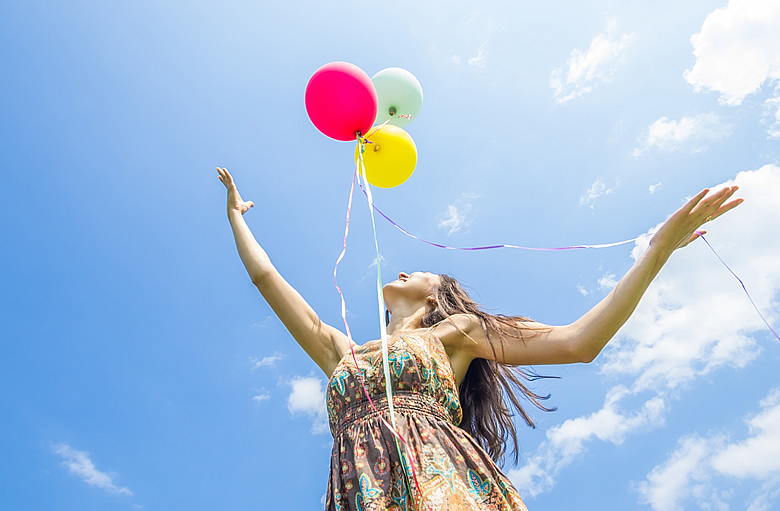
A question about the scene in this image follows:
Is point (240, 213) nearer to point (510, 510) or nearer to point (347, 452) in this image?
point (347, 452)

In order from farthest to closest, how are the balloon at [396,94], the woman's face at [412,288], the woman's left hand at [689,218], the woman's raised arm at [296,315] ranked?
the balloon at [396,94], the woman's face at [412,288], the woman's raised arm at [296,315], the woman's left hand at [689,218]

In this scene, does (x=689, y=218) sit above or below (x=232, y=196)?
below

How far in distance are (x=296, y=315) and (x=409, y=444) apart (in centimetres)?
99

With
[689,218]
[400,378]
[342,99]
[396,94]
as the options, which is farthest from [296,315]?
[689,218]

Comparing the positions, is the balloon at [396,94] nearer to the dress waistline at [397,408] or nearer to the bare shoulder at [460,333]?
the bare shoulder at [460,333]

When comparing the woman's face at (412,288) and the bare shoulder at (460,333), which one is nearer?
the bare shoulder at (460,333)

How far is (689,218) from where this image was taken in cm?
248

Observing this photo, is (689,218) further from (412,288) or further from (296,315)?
(296,315)

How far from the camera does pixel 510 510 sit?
7.80 ft

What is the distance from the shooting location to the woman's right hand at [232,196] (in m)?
3.50

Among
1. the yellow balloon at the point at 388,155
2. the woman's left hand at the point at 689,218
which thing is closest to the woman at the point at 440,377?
the woman's left hand at the point at 689,218

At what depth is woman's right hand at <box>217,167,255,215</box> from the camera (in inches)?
138

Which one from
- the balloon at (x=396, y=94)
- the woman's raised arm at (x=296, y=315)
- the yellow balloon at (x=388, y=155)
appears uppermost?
the balloon at (x=396, y=94)

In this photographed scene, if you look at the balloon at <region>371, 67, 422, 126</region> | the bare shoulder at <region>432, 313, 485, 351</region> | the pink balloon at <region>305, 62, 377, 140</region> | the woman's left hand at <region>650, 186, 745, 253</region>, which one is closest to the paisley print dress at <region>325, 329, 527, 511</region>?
the bare shoulder at <region>432, 313, 485, 351</region>
